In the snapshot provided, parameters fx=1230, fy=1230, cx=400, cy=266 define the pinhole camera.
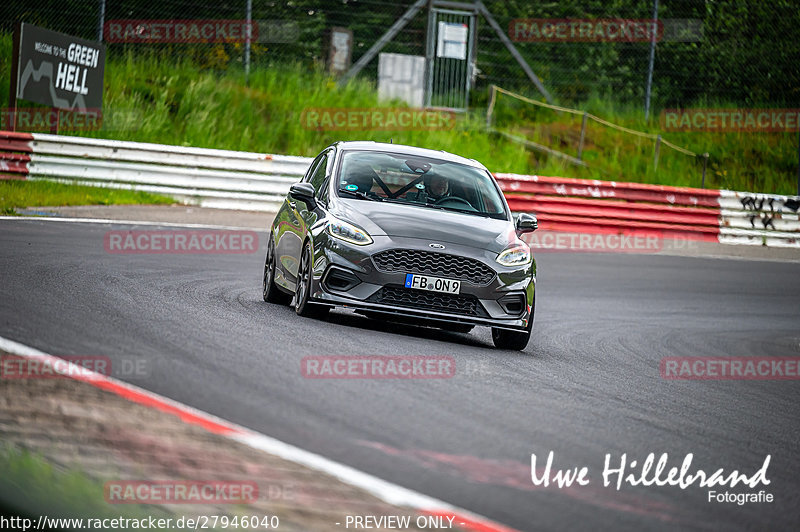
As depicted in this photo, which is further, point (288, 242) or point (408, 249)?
point (288, 242)

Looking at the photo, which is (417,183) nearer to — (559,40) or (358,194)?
(358,194)

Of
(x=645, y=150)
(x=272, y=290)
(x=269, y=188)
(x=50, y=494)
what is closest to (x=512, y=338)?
(x=272, y=290)

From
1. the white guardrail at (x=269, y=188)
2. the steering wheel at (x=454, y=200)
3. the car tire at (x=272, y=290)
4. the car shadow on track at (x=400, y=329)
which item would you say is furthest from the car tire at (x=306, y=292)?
the white guardrail at (x=269, y=188)

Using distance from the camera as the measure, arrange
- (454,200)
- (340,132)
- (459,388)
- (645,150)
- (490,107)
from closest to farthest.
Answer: (459,388)
(454,200)
(340,132)
(490,107)
(645,150)

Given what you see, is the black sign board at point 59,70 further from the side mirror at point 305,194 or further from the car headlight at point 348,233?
the car headlight at point 348,233

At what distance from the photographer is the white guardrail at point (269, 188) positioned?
20.7m

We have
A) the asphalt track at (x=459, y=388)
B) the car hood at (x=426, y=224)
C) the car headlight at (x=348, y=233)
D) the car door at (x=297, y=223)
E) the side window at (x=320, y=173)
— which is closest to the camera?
the asphalt track at (x=459, y=388)

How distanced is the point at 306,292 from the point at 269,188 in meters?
12.7

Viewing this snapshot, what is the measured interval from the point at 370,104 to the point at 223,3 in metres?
4.72

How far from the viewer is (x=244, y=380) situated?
6.81m

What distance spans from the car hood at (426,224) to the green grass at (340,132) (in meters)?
14.4

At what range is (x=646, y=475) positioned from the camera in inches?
224

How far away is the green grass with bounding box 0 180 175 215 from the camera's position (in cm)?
1811

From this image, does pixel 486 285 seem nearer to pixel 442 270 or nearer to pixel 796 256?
pixel 442 270
